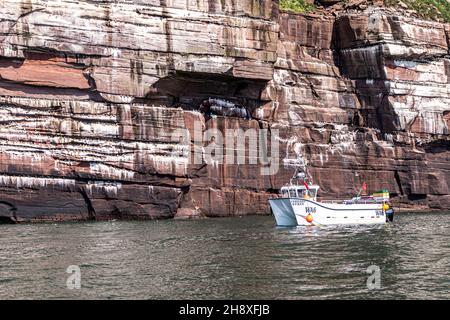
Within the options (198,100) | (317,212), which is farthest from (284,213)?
(198,100)

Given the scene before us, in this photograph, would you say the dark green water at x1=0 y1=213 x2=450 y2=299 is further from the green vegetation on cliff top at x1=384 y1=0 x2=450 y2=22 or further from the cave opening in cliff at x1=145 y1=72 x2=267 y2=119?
the green vegetation on cliff top at x1=384 y1=0 x2=450 y2=22

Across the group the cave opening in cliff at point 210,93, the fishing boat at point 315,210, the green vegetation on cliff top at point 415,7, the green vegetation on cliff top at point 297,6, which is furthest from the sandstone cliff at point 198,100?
the fishing boat at point 315,210

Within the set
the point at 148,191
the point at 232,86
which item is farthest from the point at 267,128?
the point at 148,191

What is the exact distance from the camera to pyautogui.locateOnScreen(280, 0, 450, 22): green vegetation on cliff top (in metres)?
101

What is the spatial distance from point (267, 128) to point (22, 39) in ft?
105

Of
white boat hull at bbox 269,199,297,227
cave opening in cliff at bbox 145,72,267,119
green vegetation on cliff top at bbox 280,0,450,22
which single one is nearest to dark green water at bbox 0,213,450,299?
white boat hull at bbox 269,199,297,227

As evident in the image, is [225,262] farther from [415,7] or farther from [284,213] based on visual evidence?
[415,7]

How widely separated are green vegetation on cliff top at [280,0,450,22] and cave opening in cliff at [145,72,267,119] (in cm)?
1820

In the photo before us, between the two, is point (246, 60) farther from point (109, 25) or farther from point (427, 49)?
point (427, 49)

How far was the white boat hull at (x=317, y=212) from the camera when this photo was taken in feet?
212

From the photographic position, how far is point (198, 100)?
8612 centimetres

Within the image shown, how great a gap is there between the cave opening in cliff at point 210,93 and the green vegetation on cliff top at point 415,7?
18.2 meters

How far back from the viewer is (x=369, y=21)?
95.3 meters

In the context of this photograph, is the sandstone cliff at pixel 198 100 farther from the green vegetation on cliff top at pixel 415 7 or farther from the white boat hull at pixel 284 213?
the white boat hull at pixel 284 213
